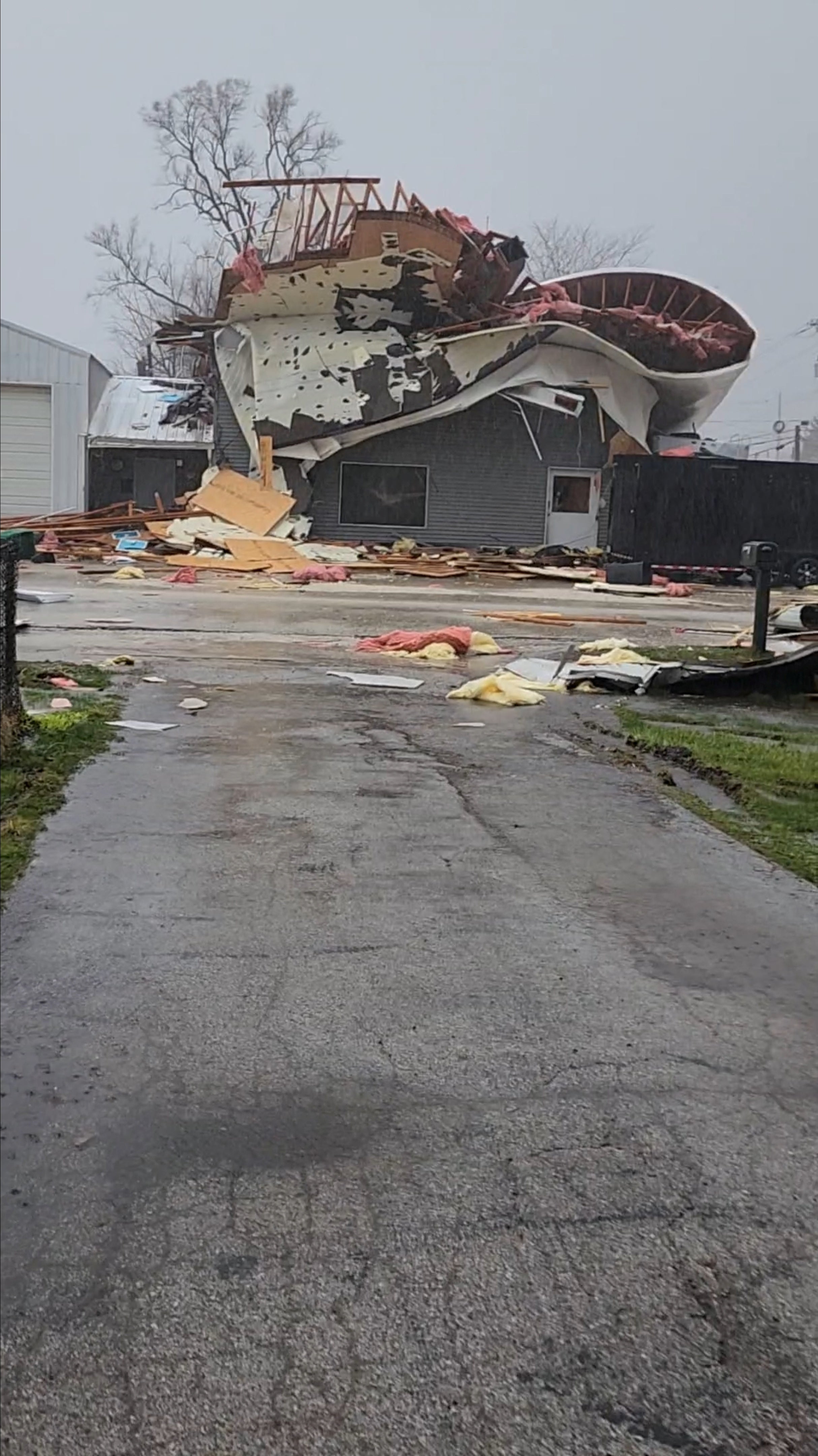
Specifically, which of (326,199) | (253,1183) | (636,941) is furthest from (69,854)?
(326,199)

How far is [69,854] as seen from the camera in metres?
5.44

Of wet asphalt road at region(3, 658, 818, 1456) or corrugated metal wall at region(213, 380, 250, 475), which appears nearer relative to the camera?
wet asphalt road at region(3, 658, 818, 1456)

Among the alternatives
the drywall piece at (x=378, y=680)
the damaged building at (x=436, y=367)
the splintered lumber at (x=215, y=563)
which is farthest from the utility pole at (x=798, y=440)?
the drywall piece at (x=378, y=680)

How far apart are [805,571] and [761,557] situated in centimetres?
1510

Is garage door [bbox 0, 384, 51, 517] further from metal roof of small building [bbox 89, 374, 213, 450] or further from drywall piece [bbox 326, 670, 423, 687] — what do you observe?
drywall piece [bbox 326, 670, 423, 687]

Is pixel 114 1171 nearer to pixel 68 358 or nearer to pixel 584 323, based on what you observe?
pixel 584 323

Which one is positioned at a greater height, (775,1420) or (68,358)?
(68,358)

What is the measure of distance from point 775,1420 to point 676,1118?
108 cm

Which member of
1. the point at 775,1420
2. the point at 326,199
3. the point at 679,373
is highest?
the point at 326,199

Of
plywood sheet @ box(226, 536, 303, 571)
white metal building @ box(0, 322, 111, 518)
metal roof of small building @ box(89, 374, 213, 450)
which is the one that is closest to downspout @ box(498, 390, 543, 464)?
plywood sheet @ box(226, 536, 303, 571)

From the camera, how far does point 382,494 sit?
105ft

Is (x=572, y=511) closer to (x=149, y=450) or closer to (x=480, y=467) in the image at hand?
(x=480, y=467)

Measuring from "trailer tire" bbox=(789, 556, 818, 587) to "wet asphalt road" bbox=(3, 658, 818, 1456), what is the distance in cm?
2250

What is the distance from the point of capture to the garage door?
33.4 m
